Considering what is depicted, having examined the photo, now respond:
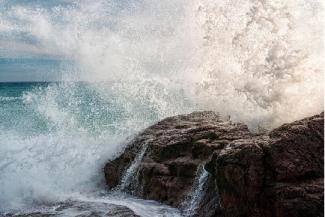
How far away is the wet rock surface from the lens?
679 cm

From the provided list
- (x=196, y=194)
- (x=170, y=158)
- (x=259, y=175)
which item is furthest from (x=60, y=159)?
(x=259, y=175)

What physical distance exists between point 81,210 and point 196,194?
6.23 feet

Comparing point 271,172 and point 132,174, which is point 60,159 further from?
point 271,172

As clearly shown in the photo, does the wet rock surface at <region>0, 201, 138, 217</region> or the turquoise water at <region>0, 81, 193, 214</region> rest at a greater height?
the turquoise water at <region>0, 81, 193, 214</region>

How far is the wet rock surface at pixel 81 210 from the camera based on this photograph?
6786 millimetres

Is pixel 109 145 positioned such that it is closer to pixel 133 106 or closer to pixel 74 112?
pixel 133 106

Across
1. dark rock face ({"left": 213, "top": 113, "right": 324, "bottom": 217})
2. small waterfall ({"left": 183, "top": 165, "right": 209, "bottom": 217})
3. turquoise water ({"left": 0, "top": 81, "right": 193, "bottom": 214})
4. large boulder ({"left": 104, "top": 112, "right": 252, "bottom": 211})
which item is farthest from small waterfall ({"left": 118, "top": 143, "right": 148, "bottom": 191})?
dark rock face ({"left": 213, "top": 113, "right": 324, "bottom": 217})

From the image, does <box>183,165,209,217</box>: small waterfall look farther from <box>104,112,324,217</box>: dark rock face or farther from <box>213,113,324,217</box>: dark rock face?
<box>213,113,324,217</box>: dark rock face

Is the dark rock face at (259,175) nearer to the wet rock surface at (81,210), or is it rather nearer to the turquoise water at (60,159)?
the wet rock surface at (81,210)

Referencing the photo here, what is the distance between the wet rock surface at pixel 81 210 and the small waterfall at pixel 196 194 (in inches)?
31.7

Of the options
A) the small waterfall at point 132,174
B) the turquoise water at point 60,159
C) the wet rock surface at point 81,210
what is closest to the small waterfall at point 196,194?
the wet rock surface at point 81,210

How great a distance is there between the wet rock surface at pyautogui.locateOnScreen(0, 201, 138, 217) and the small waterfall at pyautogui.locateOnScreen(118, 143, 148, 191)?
75cm

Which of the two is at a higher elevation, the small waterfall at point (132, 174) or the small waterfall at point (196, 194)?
the small waterfall at point (132, 174)

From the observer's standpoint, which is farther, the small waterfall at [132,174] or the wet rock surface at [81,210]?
the small waterfall at [132,174]
